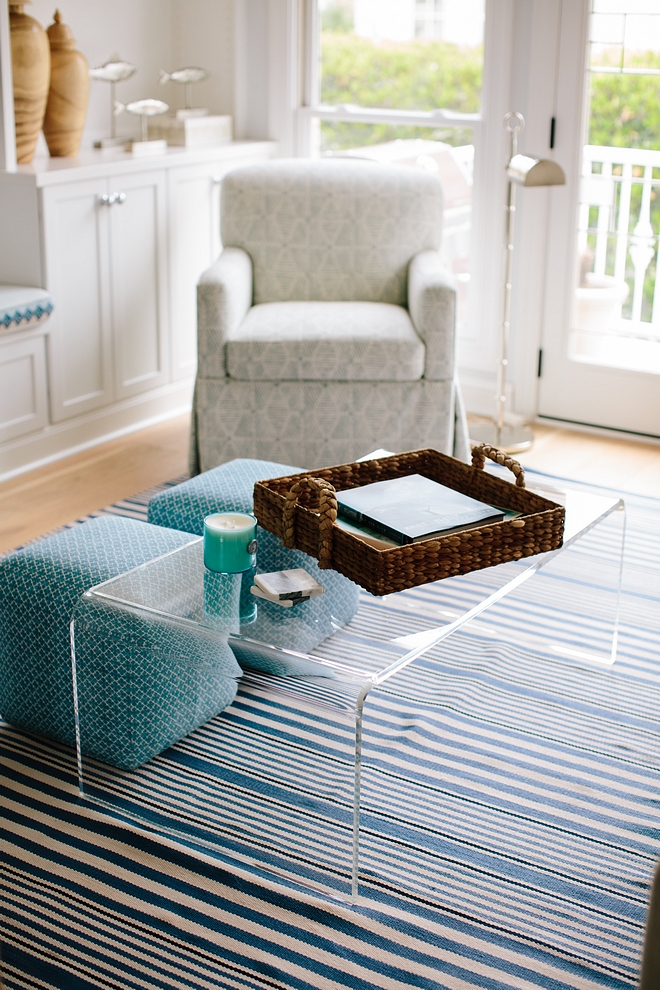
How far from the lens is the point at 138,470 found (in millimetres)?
3609

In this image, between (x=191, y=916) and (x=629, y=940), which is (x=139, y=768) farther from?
(x=629, y=940)

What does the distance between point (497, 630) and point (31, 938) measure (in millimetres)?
1319

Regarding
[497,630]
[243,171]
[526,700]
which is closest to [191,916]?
[526,700]

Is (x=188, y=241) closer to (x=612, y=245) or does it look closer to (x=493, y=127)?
(x=493, y=127)

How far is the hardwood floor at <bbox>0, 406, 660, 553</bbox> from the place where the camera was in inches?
128

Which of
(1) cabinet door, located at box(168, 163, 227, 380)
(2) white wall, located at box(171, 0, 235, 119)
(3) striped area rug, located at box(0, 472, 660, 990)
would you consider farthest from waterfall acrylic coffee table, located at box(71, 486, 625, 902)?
(2) white wall, located at box(171, 0, 235, 119)

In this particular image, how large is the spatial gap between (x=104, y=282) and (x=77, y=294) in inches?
5.3

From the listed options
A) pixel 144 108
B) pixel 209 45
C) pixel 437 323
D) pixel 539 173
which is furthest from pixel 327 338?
pixel 209 45

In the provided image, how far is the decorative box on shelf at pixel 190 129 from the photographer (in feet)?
13.5

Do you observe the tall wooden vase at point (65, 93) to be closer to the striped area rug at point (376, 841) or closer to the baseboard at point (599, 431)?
the baseboard at point (599, 431)

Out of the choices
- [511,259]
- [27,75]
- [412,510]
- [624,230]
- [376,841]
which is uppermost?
[27,75]

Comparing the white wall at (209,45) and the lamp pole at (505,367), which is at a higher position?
the white wall at (209,45)

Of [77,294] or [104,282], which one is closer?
[77,294]

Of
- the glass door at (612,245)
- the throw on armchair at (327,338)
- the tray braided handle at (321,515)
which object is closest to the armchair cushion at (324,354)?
the throw on armchair at (327,338)
